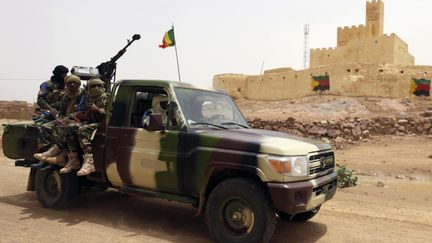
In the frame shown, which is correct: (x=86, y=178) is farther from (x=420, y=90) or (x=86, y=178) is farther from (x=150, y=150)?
(x=420, y=90)

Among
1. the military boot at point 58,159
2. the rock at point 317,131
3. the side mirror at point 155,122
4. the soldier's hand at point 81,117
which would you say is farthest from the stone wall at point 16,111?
the side mirror at point 155,122

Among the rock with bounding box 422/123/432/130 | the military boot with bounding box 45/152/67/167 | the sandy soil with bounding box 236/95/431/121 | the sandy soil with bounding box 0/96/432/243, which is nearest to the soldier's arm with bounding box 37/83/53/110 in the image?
the military boot with bounding box 45/152/67/167

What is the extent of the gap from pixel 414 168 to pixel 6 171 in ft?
38.2

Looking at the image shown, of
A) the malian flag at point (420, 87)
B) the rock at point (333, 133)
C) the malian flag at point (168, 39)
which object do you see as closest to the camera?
the malian flag at point (168, 39)

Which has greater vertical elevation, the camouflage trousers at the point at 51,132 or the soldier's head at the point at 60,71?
the soldier's head at the point at 60,71

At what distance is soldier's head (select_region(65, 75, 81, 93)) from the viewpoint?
6695 millimetres

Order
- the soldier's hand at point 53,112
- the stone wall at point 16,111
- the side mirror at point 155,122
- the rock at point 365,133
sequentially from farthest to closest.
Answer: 1. the stone wall at point 16,111
2. the rock at point 365,133
3. the soldier's hand at point 53,112
4. the side mirror at point 155,122

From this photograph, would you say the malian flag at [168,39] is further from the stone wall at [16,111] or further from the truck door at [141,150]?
the stone wall at [16,111]

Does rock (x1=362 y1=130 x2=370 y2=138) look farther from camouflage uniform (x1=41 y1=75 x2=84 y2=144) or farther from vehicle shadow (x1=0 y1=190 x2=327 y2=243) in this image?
camouflage uniform (x1=41 y1=75 x2=84 y2=144)

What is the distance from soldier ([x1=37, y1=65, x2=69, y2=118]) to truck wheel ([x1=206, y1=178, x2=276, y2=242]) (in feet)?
11.8

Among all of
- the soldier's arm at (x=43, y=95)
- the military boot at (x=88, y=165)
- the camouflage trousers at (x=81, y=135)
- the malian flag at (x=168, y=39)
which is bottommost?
the military boot at (x=88, y=165)

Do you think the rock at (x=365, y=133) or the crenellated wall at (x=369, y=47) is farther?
the crenellated wall at (x=369, y=47)

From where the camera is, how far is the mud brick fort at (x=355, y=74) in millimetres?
28047

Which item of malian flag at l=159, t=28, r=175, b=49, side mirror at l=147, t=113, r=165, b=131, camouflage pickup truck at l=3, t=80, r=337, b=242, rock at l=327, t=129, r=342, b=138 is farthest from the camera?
rock at l=327, t=129, r=342, b=138
